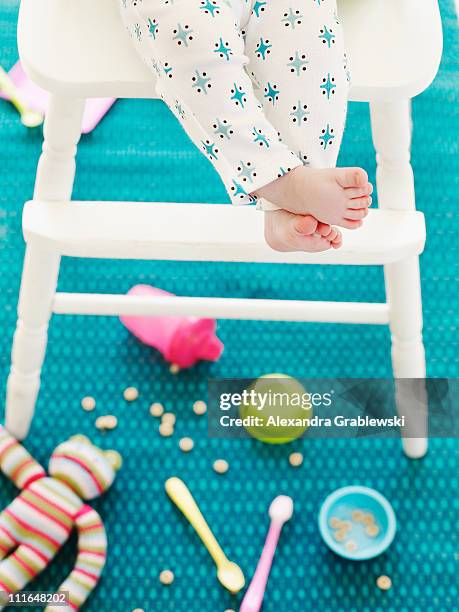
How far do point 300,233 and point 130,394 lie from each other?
1.32ft

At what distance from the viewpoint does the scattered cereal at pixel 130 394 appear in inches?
37.8

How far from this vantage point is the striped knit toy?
0.83 metres

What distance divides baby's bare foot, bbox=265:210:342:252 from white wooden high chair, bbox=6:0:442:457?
0.17 ft

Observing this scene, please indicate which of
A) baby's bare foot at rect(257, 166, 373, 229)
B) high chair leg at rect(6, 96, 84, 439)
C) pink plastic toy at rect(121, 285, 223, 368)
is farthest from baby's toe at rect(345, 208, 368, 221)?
pink plastic toy at rect(121, 285, 223, 368)

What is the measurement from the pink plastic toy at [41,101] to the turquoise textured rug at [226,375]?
2 centimetres

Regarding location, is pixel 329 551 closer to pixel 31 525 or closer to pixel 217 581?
pixel 217 581

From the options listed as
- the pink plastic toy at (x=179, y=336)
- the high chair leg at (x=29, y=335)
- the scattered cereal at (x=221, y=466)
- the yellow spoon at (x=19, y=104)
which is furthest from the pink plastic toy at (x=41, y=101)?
the scattered cereal at (x=221, y=466)

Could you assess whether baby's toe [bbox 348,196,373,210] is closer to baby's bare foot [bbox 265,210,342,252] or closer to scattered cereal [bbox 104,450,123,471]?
baby's bare foot [bbox 265,210,342,252]

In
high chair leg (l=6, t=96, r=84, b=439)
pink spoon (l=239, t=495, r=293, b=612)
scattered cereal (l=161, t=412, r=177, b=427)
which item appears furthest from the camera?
scattered cereal (l=161, t=412, r=177, b=427)

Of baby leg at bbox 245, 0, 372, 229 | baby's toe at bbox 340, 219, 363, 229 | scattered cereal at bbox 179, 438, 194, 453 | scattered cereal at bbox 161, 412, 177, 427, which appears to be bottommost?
scattered cereal at bbox 179, 438, 194, 453

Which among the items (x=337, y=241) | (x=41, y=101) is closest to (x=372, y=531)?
(x=337, y=241)

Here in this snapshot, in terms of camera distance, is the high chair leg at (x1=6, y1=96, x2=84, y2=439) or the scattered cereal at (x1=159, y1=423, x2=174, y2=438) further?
the scattered cereal at (x1=159, y1=423, x2=174, y2=438)

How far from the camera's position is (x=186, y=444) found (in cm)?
94

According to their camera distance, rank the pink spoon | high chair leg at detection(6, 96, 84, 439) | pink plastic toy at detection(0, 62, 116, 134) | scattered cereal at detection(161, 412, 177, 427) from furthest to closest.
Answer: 1. pink plastic toy at detection(0, 62, 116, 134)
2. scattered cereal at detection(161, 412, 177, 427)
3. the pink spoon
4. high chair leg at detection(6, 96, 84, 439)
